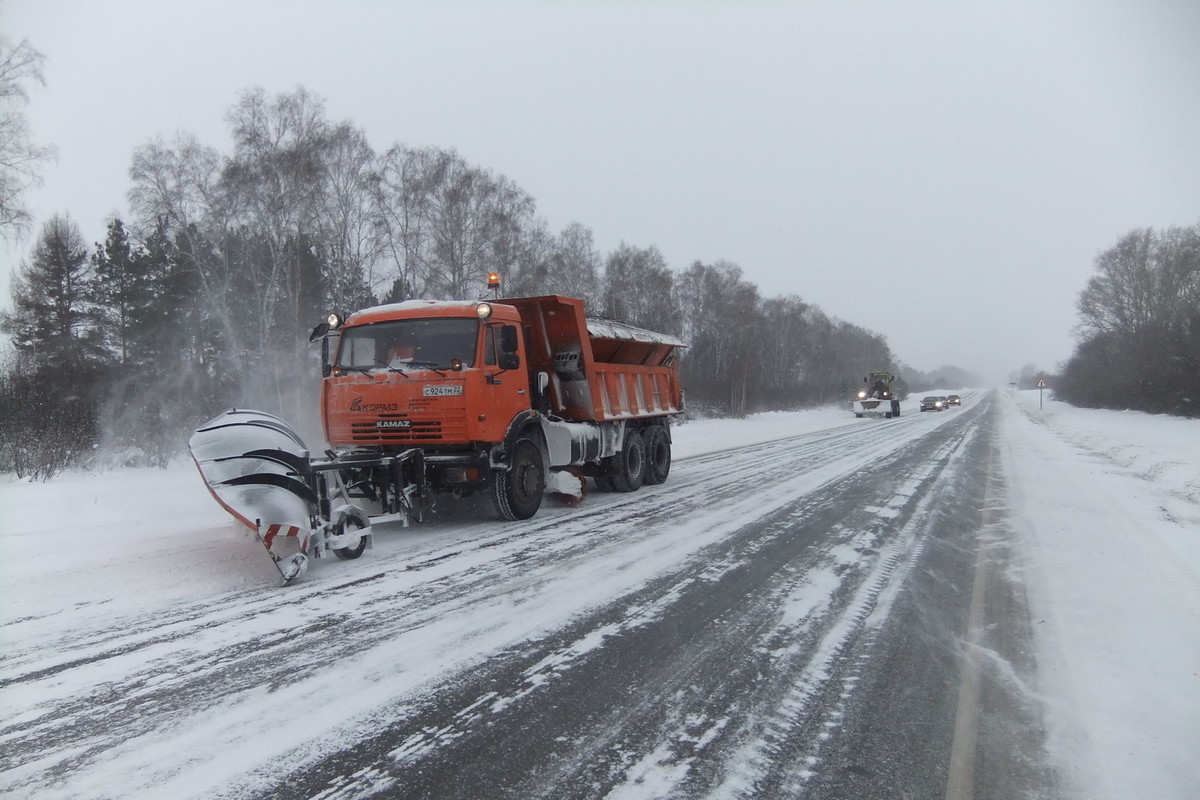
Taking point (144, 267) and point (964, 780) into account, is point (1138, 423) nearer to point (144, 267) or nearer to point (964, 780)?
point (964, 780)

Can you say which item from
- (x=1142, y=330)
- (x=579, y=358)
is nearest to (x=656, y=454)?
(x=579, y=358)

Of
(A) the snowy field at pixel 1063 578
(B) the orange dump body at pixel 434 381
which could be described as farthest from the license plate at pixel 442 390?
(A) the snowy field at pixel 1063 578

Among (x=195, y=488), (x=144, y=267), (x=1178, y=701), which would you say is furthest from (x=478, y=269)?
(x=1178, y=701)

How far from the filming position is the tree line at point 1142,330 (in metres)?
38.9

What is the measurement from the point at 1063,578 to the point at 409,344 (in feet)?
23.5

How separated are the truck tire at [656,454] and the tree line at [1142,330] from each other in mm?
37585

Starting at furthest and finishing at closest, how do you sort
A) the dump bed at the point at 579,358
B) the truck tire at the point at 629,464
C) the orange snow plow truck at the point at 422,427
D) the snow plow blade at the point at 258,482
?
the truck tire at the point at 629,464 → the dump bed at the point at 579,358 → the orange snow plow truck at the point at 422,427 → the snow plow blade at the point at 258,482

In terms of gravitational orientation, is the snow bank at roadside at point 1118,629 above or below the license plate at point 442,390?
below

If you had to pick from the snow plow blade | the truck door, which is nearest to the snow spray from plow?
the snow plow blade

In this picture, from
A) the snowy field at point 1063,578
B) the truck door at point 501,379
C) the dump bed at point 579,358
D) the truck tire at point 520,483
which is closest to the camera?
the snowy field at point 1063,578

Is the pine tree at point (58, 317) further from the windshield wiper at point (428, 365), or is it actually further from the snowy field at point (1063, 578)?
the windshield wiper at point (428, 365)

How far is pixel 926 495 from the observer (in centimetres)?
1102

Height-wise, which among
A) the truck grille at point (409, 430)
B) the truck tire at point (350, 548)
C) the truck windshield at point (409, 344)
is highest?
the truck windshield at point (409, 344)

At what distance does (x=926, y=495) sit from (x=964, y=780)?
8793 mm
